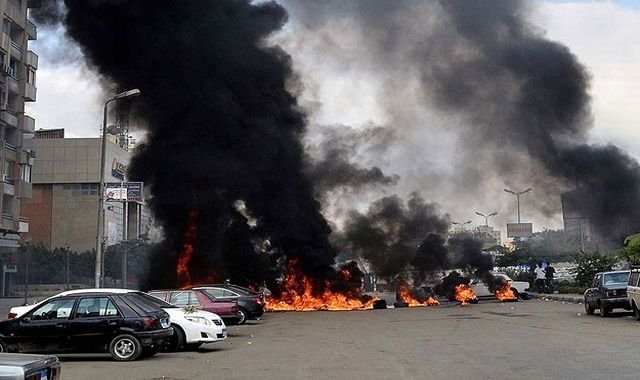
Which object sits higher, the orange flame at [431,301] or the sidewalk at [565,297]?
the sidewalk at [565,297]

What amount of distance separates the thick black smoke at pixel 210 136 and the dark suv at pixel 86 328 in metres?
24.4

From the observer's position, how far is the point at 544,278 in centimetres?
4528

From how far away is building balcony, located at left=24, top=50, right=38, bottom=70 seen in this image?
51.0 m

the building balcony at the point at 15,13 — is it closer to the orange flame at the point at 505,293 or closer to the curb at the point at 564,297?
the orange flame at the point at 505,293

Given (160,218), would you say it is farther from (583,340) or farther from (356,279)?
(583,340)

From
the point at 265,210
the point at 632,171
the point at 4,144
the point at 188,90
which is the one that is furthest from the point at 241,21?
the point at 632,171

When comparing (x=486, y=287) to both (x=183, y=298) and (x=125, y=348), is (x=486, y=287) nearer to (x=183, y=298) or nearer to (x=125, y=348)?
(x=183, y=298)

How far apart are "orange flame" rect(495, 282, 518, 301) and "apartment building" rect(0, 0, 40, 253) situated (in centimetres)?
3199

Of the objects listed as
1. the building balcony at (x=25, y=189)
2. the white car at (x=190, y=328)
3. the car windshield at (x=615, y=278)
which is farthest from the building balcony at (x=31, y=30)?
the car windshield at (x=615, y=278)

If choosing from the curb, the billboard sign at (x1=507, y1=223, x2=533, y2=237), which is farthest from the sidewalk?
the billboard sign at (x1=507, y1=223, x2=533, y2=237)

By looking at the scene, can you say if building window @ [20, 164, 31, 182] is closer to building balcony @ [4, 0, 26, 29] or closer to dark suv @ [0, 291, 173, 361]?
building balcony @ [4, 0, 26, 29]

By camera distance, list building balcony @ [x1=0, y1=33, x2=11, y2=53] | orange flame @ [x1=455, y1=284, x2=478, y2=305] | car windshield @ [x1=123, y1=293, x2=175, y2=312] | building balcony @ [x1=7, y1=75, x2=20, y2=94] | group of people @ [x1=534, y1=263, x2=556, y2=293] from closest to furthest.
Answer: car windshield @ [x1=123, y1=293, x2=175, y2=312] < orange flame @ [x1=455, y1=284, x2=478, y2=305] < group of people @ [x1=534, y1=263, x2=556, y2=293] < building balcony @ [x1=0, y1=33, x2=11, y2=53] < building balcony @ [x1=7, y1=75, x2=20, y2=94]

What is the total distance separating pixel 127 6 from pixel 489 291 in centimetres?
2603

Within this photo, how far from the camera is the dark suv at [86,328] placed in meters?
13.4
